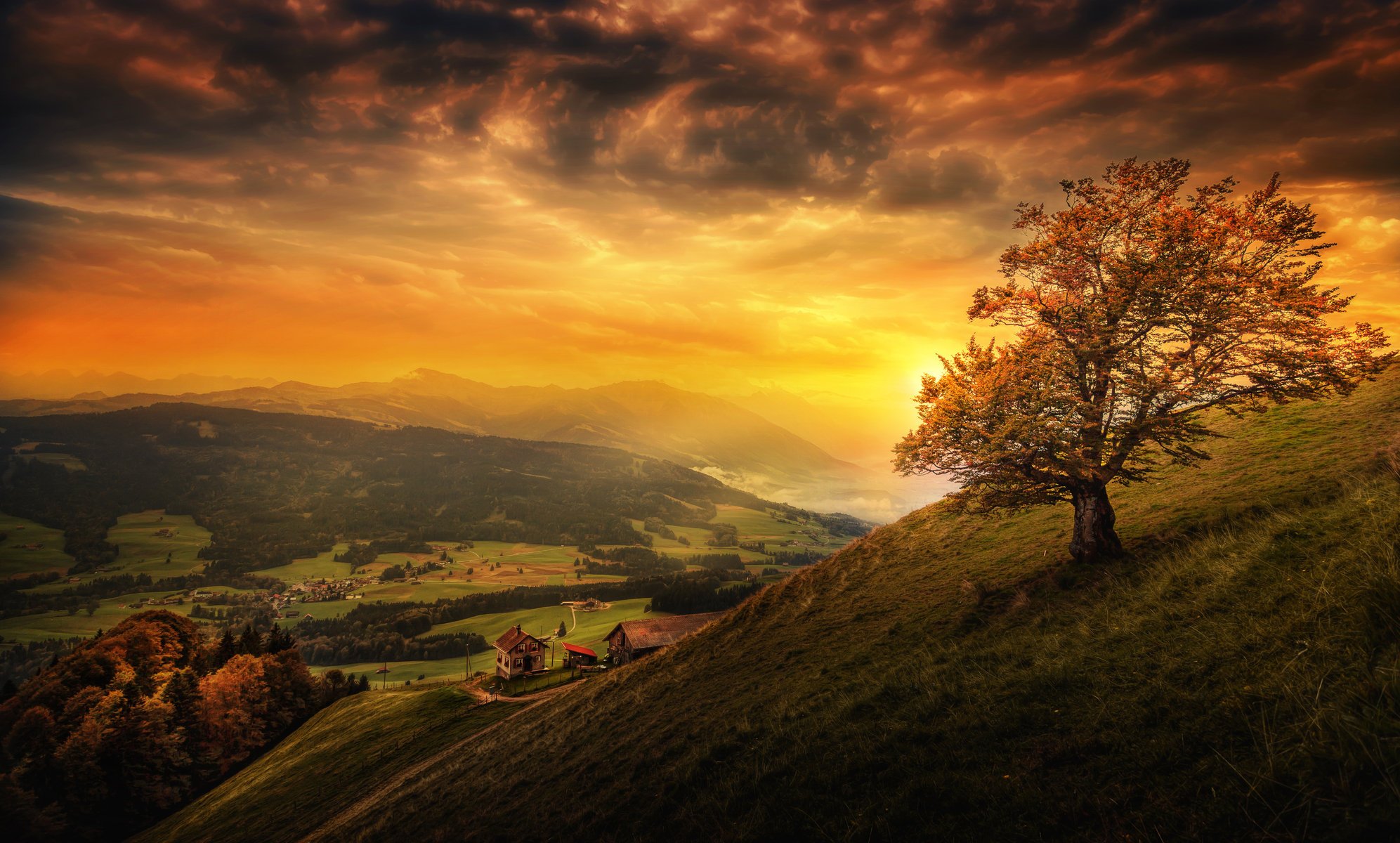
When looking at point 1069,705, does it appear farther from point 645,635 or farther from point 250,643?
point 250,643

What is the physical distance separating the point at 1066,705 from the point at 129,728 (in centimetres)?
8419

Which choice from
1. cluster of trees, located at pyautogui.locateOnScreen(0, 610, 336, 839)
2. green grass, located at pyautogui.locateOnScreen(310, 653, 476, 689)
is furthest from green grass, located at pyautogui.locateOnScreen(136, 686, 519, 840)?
green grass, located at pyautogui.locateOnScreen(310, 653, 476, 689)

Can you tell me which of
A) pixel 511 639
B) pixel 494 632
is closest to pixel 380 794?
pixel 511 639

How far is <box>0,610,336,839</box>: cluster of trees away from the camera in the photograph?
50969 mm

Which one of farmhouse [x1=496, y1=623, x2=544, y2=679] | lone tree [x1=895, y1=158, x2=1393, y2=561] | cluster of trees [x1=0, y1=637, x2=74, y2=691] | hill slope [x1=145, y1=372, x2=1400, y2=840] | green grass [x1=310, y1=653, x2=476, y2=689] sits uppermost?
lone tree [x1=895, y1=158, x2=1393, y2=561]

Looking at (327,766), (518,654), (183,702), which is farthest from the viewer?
(518,654)

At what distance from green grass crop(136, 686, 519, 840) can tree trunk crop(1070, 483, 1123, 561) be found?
41848 mm

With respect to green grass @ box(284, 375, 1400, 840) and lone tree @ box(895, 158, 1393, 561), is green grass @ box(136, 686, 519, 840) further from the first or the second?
lone tree @ box(895, 158, 1393, 561)

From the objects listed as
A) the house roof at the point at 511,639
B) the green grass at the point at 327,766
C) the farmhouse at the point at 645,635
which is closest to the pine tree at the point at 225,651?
the green grass at the point at 327,766

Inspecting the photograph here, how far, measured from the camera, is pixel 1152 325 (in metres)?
17.8

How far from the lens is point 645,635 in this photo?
73.2 m

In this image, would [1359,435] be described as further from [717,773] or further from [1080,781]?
[717,773]

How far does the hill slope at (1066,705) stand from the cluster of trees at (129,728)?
5363 centimetres

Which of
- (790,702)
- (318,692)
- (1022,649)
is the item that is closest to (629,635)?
(318,692)
